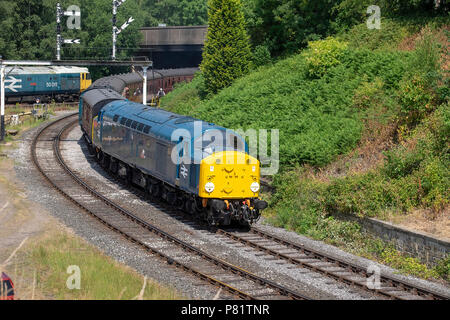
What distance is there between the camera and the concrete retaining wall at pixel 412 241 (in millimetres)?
17609

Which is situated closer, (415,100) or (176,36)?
(415,100)

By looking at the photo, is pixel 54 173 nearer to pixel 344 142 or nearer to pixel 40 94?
pixel 344 142

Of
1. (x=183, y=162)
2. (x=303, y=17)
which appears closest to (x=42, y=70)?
(x=303, y=17)

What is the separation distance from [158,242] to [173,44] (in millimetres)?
59767

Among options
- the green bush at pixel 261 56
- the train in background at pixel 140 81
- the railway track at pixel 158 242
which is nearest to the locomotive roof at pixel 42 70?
the train in background at pixel 140 81

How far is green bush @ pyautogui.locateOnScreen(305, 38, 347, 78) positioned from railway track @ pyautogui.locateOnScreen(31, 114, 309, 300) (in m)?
13.5

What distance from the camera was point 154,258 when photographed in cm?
1852

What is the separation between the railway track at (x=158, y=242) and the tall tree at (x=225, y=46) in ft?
39.0

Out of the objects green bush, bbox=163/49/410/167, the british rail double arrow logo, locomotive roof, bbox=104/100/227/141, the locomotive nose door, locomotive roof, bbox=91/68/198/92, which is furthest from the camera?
the british rail double arrow logo

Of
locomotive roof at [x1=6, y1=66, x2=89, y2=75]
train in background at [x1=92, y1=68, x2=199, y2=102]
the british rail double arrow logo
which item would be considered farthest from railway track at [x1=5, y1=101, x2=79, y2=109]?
train in background at [x1=92, y1=68, x2=199, y2=102]

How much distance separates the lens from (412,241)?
18.5 meters

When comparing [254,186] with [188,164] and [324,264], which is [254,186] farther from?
→ [324,264]

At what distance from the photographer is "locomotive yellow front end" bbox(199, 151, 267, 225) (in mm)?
21062

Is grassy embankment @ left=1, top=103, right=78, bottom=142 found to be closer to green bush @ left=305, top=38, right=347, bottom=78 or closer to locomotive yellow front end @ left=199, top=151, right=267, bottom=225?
green bush @ left=305, top=38, right=347, bottom=78
